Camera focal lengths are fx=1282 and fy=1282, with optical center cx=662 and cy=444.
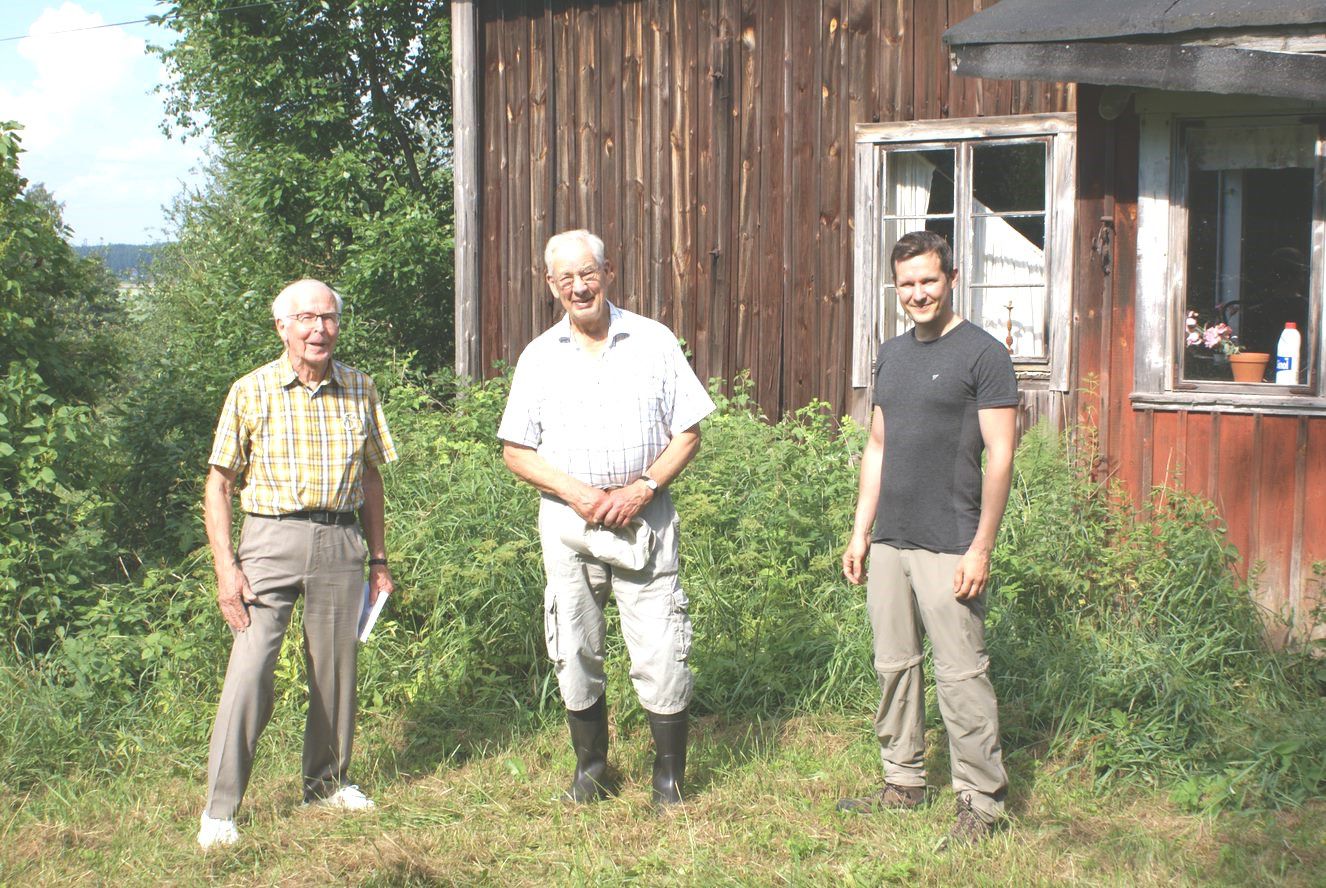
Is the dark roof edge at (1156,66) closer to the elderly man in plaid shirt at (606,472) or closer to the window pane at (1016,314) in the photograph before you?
the elderly man in plaid shirt at (606,472)

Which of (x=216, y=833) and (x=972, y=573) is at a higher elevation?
(x=972, y=573)

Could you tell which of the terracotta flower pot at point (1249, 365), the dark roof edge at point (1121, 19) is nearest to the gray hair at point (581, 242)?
the dark roof edge at point (1121, 19)

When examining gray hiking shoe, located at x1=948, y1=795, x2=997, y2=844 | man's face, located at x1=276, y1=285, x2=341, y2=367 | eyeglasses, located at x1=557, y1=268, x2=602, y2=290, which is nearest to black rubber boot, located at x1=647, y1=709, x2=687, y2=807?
gray hiking shoe, located at x1=948, y1=795, x2=997, y2=844

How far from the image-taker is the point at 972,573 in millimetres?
3828

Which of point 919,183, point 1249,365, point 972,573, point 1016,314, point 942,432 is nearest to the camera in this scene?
point 972,573

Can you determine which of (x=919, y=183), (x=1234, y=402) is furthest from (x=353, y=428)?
(x=919, y=183)

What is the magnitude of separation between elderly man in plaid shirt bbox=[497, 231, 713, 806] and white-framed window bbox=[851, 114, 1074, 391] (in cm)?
377

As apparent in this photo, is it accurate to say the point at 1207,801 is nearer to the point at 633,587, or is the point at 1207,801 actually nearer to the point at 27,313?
the point at 633,587

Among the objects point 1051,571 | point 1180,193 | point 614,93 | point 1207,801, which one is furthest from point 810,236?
point 1207,801

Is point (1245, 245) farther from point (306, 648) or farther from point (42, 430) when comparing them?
point (42, 430)

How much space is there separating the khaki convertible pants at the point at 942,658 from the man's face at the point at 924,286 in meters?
0.74

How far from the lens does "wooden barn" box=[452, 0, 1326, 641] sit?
5660 millimetres

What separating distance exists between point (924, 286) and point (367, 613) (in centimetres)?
222

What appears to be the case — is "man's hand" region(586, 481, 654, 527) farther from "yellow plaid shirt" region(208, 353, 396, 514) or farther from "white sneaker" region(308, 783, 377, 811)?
"white sneaker" region(308, 783, 377, 811)
